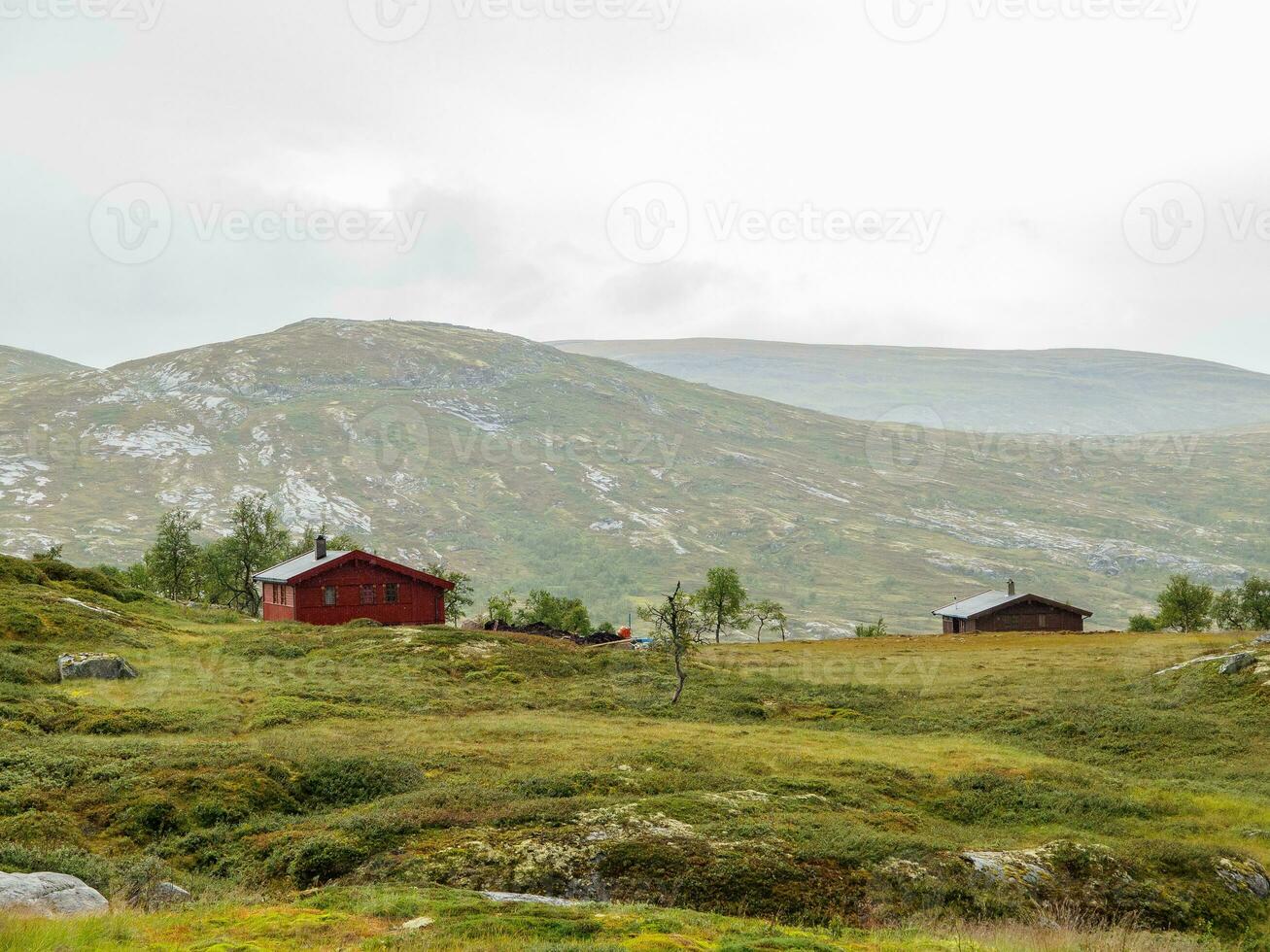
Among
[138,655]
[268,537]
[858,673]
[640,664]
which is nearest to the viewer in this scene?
[138,655]

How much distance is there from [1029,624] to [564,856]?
104 m

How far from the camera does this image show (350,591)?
88.2 m

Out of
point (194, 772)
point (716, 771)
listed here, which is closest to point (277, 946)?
point (194, 772)

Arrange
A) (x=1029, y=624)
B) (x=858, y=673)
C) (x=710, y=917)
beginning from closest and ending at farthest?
1. (x=710, y=917)
2. (x=858, y=673)
3. (x=1029, y=624)

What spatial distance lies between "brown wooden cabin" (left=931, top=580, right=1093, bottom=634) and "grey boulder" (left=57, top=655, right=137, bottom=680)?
3558 inches

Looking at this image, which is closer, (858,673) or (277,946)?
(277,946)

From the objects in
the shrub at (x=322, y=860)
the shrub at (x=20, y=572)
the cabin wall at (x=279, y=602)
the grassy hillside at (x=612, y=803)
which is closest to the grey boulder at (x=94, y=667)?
the grassy hillside at (x=612, y=803)

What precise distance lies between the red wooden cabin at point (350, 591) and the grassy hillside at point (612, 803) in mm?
27992

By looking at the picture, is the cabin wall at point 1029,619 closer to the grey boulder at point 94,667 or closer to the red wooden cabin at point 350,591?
the red wooden cabin at point 350,591

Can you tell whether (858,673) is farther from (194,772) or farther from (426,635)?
(194,772)

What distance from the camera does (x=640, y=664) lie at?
6688 cm

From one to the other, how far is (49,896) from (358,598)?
241 ft

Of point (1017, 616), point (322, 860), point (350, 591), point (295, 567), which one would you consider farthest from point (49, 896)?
point (1017, 616)

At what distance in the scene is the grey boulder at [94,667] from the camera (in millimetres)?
47281
